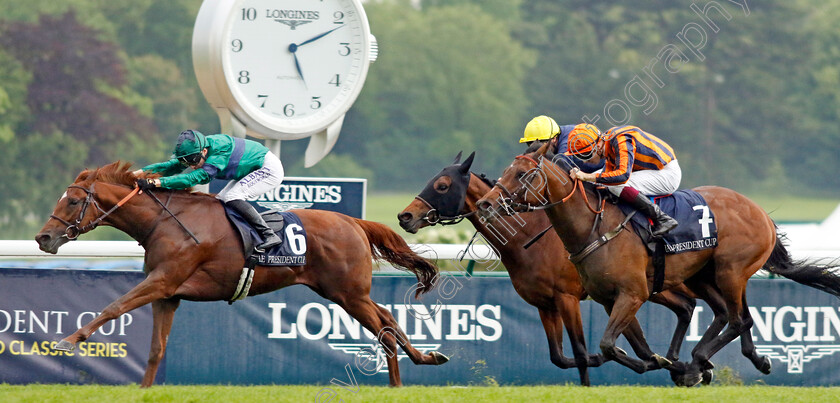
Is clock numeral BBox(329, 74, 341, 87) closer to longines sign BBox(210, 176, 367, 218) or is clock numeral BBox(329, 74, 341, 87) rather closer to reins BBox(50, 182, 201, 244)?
longines sign BBox(210, 176, 367, 218)

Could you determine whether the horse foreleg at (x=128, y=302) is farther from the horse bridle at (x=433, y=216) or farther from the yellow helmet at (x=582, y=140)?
the yellow helmet at (x=582, y=140)

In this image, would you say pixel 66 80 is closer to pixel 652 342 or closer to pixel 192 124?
pixel 192 124

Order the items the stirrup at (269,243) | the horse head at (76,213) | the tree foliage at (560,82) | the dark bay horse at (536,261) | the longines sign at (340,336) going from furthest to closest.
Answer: the tree foliage at (560,82)
the longines sign at (340,336)
the dark bay horse at (536,261)
the stirrup at (269,243)
the horse head at (76,213)

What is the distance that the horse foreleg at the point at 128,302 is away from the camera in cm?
633

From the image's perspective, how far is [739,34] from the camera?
45750mm

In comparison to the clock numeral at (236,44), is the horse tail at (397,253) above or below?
below

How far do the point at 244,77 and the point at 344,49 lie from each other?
33.6 inches

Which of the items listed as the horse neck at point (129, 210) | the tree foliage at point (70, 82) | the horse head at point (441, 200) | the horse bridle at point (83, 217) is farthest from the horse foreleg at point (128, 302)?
the tree foliage at point (70, 82)

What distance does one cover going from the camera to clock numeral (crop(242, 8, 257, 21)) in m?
8.31

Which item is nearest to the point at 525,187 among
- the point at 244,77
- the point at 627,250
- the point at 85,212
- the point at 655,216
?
the point at 627,250

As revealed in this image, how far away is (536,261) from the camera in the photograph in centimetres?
750

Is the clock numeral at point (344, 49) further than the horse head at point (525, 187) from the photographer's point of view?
Yes

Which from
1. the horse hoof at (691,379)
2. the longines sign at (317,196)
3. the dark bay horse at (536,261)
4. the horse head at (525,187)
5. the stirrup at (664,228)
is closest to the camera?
the horse head at (525,187)

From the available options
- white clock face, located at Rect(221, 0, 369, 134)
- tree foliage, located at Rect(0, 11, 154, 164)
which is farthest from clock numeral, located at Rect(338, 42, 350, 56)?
tree foliage, located at Rect(0, 11, 154, 164)
